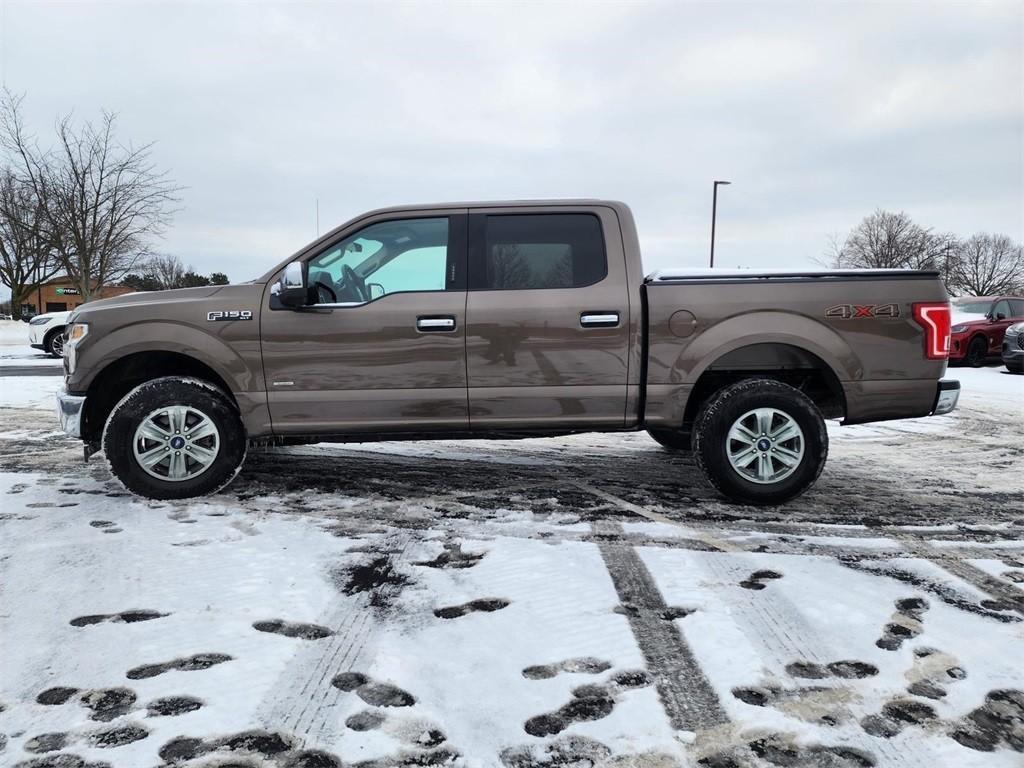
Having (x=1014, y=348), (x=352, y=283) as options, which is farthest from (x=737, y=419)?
(x=1014, y=348)

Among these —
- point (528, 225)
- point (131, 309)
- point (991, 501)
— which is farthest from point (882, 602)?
point (131, 309)

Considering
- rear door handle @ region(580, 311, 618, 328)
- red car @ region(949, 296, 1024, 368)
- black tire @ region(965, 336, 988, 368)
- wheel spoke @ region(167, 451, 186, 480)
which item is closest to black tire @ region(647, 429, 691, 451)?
rear door handle @ region(580, 311, 618, 328)

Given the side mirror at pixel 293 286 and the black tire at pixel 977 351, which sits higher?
the side mirror at pixel 293 286

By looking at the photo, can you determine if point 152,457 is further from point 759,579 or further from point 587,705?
point 759,579

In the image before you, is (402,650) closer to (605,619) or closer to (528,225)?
(605,619)

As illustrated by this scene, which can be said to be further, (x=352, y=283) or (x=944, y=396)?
(x=352, y=283)

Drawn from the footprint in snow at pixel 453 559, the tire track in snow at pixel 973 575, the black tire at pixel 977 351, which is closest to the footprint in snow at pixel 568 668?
the footprint in snow at pixel 453 559

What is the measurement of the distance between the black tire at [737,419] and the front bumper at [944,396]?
0.75 metres

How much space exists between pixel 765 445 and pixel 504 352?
5.55 feet

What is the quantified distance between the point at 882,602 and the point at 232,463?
3593mm

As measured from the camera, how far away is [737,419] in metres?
3.92

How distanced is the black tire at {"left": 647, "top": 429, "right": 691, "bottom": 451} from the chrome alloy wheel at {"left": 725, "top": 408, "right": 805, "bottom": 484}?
4.62 feet

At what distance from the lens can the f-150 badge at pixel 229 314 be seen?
4.02 metres

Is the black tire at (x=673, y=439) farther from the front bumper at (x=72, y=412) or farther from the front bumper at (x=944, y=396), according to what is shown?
the front bumper at (x=72, y=412)
